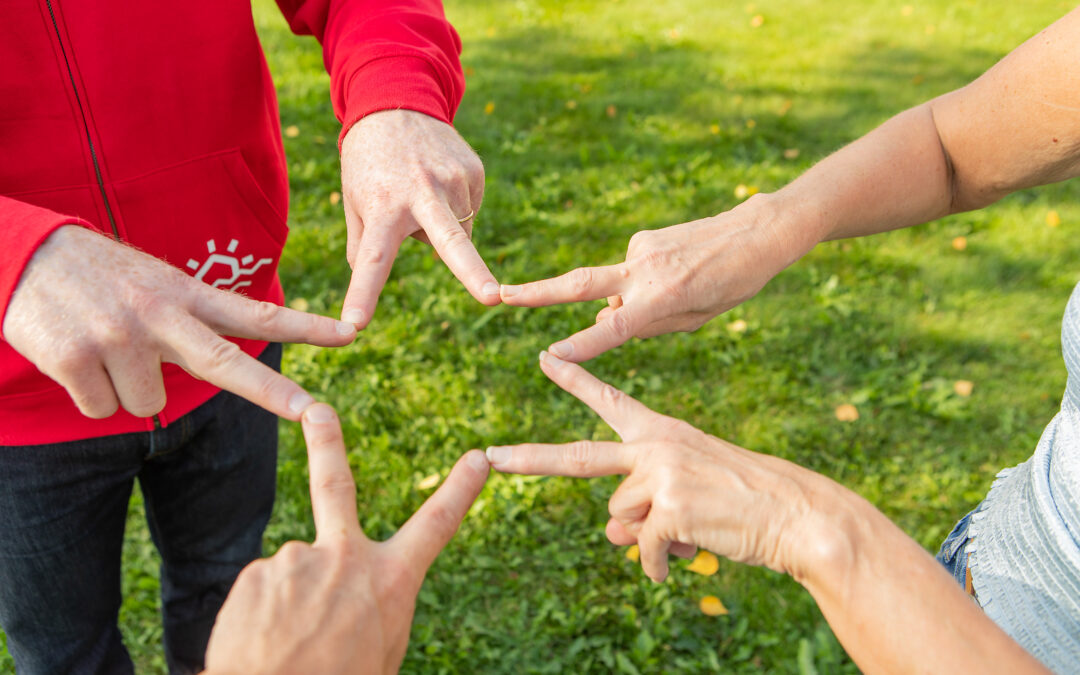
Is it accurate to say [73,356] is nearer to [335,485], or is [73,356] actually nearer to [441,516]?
[335,485]

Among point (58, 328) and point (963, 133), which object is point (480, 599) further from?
point (963, 133)

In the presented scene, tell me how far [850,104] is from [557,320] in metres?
3.38

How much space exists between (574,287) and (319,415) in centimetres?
70

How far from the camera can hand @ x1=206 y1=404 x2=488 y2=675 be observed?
114cm

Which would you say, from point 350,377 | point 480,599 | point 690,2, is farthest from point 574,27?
point 480,599

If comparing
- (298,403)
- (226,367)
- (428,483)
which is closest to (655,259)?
(298,403)

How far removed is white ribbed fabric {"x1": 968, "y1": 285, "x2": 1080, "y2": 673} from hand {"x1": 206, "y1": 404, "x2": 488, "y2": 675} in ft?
3.58

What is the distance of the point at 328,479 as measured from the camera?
135 centimetres

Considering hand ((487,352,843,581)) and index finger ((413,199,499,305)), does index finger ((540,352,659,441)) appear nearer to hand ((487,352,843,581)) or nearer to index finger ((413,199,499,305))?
hand ((487,352,843,581))

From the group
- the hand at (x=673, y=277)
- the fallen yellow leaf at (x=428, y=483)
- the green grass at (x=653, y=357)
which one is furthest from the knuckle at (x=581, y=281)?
the fallen yellow leaf at (x=428, y=483)

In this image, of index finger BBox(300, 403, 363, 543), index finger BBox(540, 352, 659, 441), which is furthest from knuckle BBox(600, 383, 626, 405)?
index finger BBox(300, 403, 363, 543)

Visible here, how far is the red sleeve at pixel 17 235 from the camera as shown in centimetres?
124

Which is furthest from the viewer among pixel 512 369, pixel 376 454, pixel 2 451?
pixel 512 369

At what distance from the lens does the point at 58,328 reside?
4.13ft
